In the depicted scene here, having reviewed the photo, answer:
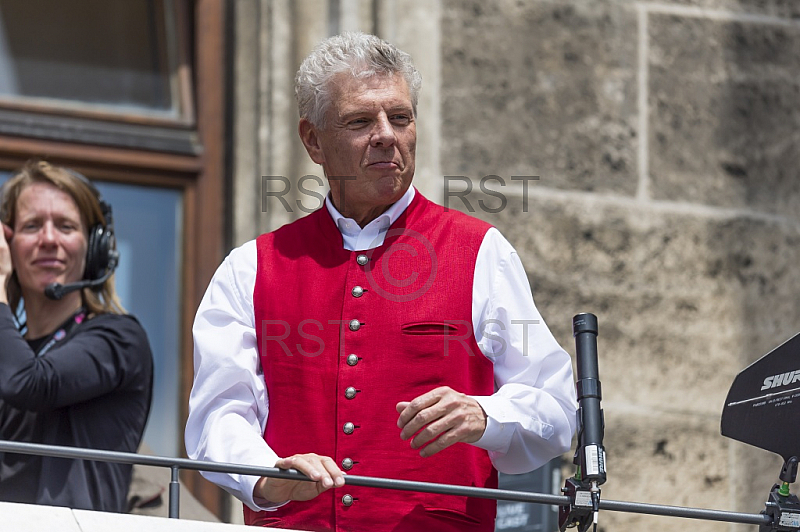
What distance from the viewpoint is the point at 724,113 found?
19.0 ft

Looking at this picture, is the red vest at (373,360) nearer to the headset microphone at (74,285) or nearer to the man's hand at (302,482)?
the man's hand at (302,482)

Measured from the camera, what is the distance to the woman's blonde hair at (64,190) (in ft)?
14.4

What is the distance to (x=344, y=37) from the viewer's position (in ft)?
12.4

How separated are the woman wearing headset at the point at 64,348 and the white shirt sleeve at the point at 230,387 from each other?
1.67ft

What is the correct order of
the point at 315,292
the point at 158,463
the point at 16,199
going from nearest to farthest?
the point at 158,463 → the point at 315,292 → the point at 16,199

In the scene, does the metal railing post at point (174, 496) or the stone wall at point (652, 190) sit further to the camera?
the stone wall at point (652, 190)

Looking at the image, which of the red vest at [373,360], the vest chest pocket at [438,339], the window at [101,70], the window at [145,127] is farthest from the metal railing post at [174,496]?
the window at [101,70]

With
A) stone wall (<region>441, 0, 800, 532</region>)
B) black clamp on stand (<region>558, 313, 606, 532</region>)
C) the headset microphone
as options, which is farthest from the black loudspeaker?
black clamp on stand (<region>558, 313, 606, 532</region>)

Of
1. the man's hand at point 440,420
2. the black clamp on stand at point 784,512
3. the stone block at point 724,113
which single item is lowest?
the black clamp on stand at point 784,512

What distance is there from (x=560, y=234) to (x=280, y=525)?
2324mm

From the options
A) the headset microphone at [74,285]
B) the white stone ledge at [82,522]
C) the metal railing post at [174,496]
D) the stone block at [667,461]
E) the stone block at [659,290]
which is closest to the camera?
the white stone ledge at [82,522]

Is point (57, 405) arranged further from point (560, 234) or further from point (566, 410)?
Answer: point (560, 234)

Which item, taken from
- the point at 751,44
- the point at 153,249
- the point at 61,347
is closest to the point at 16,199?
the point at 61,347

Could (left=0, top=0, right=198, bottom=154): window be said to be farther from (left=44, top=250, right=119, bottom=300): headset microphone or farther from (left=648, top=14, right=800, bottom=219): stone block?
(left=648, top=14, right=800, bottom=219): stone block
